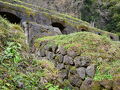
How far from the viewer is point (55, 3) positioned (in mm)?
27406

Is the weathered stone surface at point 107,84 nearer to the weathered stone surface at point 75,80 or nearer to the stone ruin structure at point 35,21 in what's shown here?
the weathered stone surface at point 75,80

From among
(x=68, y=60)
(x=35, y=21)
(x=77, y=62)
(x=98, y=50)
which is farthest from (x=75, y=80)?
(x=35, y=21)

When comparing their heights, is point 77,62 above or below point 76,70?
above

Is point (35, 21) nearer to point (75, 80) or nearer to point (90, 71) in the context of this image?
point (75, 80)

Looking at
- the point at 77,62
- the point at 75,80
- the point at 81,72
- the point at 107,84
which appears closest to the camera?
the point at 107,84

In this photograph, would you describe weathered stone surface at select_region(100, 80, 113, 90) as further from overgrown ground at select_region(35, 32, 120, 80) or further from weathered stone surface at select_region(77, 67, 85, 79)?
weathered stone surface at select_region(77, 67, 85, 79)

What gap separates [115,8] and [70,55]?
928 inches

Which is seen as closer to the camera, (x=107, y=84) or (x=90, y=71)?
(x=107, y=84)

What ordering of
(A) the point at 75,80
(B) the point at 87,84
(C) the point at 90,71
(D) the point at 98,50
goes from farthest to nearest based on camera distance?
(D) the point at 98,50 < (A) the point at 75,80 < (C) the point at 90,71 < (B) the point at 87,84

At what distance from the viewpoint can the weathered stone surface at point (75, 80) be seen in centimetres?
597

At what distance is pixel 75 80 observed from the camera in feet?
20.1

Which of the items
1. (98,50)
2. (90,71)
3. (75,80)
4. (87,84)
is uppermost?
(98,50)

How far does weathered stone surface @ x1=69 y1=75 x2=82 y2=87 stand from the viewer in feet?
19.6

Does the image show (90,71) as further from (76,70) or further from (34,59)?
(34,59)
